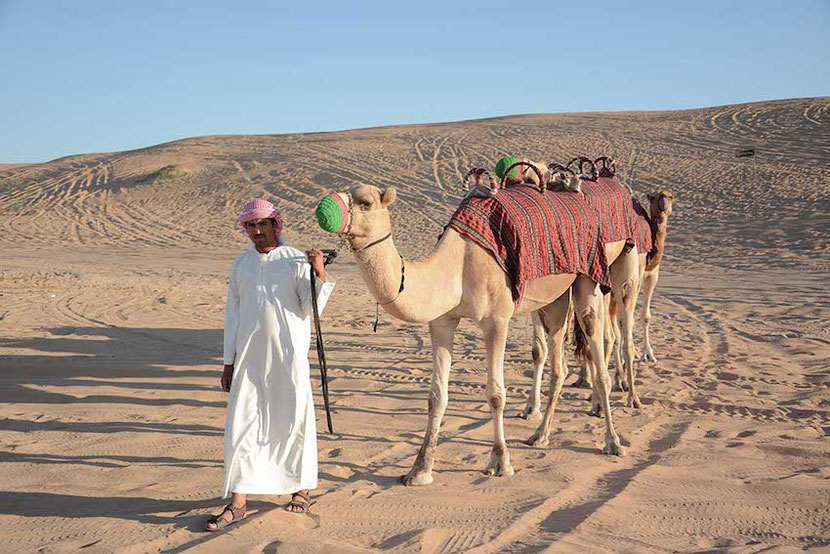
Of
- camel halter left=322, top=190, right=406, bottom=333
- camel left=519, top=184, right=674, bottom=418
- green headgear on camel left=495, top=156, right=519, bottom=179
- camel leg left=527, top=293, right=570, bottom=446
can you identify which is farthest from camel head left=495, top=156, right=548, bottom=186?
camel halter left=322, top=190, right=406, bottom=333

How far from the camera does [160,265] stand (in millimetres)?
21453

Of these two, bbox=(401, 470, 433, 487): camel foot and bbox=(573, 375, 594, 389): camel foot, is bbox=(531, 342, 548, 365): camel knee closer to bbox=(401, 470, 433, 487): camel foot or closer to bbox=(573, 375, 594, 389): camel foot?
bbox=(573, 375, 594, 389): camel foot

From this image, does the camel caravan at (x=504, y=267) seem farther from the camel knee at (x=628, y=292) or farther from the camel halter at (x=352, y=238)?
the camel knee at (x=628, y=292)

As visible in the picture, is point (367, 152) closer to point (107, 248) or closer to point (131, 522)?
point (107, 248)

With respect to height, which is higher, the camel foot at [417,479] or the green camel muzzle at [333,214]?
the green camel muzzle at [333,214]

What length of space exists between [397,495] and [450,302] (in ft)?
4.32

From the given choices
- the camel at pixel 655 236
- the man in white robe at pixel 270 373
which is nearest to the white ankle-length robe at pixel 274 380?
the man in white robe at pixel 270 373

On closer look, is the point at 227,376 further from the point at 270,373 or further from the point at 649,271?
the point at 649,271

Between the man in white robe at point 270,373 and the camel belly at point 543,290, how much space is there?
6.03 ft

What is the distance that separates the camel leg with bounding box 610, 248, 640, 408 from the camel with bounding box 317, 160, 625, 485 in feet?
3.94

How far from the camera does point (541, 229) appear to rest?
6.10 meters

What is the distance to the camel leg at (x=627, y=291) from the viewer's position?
7788mm

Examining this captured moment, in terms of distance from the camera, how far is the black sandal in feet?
15.2

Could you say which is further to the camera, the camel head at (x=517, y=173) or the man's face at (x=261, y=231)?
the camel head at (x=517, y=173)
